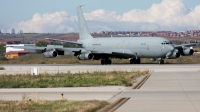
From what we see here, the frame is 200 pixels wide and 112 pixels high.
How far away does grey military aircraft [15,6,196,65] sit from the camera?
213ft

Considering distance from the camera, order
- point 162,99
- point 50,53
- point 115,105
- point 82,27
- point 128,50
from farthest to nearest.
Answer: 1. point 82,27
2. point 50,53
3. point 128,50
4. point 162,99
5. point 115,105

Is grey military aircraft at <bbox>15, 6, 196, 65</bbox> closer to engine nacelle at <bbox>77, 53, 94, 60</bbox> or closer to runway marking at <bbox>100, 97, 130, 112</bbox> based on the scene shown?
engine nacelle at <bbox>77, 53, 94, 60</bbox>

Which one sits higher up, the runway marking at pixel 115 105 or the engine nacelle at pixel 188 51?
the engine nacelle at pixel 188 51

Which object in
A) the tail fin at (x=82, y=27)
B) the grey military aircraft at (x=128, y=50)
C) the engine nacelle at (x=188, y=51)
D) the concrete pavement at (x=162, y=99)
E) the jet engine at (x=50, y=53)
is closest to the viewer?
the concrete pavement at (x=162, y=99)

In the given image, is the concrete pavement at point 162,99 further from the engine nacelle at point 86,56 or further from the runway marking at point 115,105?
the engine nacelle at point 86,56

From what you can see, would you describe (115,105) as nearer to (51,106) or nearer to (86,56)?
(51,106)

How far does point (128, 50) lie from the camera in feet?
225

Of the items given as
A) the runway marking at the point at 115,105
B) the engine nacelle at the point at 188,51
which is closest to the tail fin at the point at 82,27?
the engine nacelle at the point at 188,51

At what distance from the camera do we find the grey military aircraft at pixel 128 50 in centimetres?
6500

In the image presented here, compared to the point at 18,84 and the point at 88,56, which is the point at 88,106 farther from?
the point at 88,56

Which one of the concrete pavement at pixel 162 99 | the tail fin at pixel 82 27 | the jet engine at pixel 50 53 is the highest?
the tail fin at pixel 82 27

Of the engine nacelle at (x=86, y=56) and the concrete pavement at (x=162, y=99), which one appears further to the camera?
the engine nacelle at (x=86, y=56)

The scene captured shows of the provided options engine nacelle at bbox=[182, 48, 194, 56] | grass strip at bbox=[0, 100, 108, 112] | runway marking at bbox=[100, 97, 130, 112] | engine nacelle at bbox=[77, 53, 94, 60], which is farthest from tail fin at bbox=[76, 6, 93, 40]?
grass strip at bbox=[0, 100, 108, 112]

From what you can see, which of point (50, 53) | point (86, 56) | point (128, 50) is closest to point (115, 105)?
point (86, 56)
